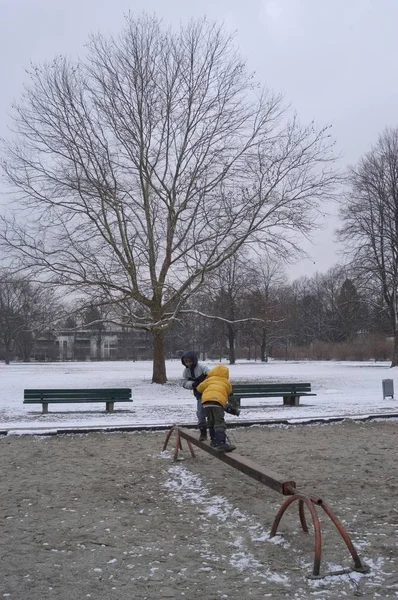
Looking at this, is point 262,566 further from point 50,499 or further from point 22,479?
point 22,479

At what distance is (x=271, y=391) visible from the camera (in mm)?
18891

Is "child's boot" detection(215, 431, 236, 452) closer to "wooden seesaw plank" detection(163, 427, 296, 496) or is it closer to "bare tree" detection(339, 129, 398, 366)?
"wooden seesaw plank" detection(163, 427, 296, 496)

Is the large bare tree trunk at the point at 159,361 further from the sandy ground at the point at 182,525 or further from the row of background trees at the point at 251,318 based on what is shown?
the sandy ground at the point at 182,525

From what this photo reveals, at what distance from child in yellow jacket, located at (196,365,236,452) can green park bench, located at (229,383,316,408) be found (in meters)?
10.1

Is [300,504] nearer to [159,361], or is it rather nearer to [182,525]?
[182,525]

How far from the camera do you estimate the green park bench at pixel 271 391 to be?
59.9ft

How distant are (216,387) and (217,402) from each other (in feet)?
0.70

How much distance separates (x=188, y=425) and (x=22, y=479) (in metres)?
4.92

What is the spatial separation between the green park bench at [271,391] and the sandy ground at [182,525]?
283 inches

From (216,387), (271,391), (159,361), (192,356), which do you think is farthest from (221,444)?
(159,361)

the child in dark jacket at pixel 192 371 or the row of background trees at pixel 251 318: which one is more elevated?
the row of background trees at pixel 251 318

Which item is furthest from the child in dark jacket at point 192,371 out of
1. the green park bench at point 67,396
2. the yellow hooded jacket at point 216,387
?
the green park bench at point 67,396

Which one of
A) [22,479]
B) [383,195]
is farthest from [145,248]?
[383,195]

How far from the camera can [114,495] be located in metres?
7.69
